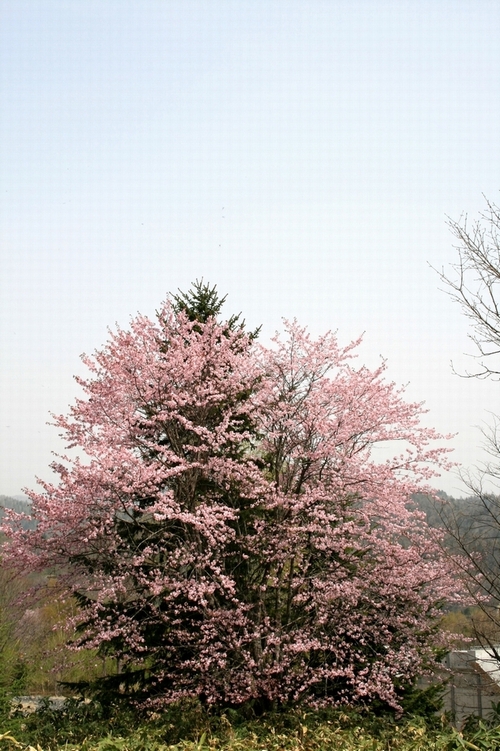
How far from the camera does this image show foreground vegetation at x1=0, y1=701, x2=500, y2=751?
13.7ft

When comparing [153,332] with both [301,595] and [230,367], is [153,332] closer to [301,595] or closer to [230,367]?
[230,367]

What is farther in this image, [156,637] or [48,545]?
[156,637]

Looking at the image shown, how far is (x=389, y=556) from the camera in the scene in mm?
11141

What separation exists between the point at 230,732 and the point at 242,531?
5.02 meters

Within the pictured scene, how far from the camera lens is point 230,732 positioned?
638cm

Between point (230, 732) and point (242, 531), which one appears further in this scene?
point (242, 531)

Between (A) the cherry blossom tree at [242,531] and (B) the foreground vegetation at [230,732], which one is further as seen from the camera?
(A) the cherry blossom tree at [242,531]

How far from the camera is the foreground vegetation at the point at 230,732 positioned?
4184 mm

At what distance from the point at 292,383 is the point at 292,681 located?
4.83 m

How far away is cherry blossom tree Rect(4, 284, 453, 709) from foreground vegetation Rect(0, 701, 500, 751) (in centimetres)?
87

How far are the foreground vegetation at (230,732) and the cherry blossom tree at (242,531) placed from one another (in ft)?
2.86

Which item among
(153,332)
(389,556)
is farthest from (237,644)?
(153,332)

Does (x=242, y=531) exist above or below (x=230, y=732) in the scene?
above

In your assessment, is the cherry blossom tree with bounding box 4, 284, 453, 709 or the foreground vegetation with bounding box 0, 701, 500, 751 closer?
the foreground vegetation with bounding box 0, 701, 500, 751
